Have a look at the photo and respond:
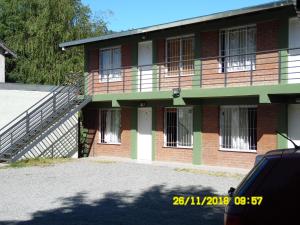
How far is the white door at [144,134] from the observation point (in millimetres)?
22688

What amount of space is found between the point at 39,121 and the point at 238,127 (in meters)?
9.46

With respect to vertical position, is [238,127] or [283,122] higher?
[283,122]

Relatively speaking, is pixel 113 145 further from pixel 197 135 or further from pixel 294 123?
pixel 294 123

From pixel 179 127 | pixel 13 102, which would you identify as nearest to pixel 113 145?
A: pixel 179 127

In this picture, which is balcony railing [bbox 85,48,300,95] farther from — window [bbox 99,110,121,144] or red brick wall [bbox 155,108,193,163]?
red brick wall [bbox 155,108,193,163]

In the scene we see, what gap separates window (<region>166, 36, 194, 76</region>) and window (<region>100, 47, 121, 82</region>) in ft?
10.1

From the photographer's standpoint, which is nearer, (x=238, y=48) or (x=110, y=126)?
(x=238, y=48)

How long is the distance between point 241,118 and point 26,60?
85.7ft

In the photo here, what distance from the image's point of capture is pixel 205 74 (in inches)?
785

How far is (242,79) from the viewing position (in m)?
18.7

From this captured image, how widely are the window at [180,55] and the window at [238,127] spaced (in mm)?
2577

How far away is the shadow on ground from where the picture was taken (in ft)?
30.8

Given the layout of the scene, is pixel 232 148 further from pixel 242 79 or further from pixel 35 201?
pixel 35 201

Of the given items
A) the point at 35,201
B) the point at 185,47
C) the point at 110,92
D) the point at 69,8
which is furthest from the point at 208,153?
the point at 69,8
